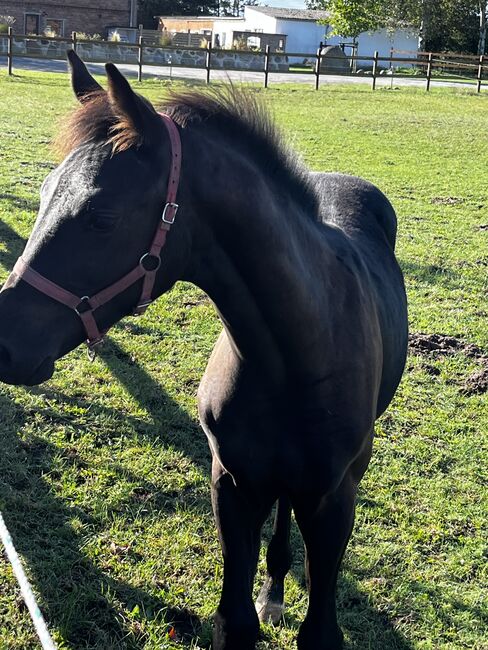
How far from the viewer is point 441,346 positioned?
565 centimetres

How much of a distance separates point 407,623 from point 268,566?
627mm

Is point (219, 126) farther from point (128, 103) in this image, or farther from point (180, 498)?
point (180, 498)

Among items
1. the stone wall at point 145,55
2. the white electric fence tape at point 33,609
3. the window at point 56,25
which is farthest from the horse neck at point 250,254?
the window at point 56,25

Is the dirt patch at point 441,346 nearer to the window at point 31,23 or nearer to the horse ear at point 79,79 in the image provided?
the horse ear at point 79,79

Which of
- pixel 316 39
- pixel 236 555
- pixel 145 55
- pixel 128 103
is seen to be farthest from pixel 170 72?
pixel 316 39

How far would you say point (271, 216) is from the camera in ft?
6.77

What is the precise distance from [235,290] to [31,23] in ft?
169

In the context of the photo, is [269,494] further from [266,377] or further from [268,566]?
[268,566]

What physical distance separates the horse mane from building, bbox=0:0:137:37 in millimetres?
48346

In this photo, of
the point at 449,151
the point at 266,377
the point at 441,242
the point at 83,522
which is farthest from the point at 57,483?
the point at 449,151

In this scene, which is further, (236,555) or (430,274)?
(430,274)

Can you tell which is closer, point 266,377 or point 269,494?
point 266,377

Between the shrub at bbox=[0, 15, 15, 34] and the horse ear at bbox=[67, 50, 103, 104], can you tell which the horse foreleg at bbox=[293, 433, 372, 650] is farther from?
the shrub at bbox=[0, 15, 15, 34]

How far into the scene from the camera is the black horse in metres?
1.81
